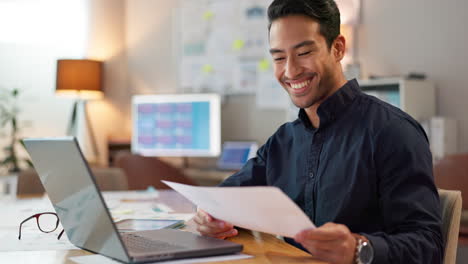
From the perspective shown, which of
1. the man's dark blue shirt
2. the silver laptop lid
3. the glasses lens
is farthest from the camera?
the glasses lens

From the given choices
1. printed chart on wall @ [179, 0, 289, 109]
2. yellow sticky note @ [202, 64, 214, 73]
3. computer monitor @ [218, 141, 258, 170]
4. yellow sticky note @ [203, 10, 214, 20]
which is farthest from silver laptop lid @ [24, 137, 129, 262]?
yellow sticky note @ [203, 10, 214, 20]

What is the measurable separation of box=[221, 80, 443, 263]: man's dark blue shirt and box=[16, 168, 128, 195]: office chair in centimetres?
142

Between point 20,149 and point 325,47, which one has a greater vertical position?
point 325,47

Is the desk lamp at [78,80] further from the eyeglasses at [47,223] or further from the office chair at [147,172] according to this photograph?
the eyeglasses at [47,223]

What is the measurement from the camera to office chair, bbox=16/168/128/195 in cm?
281

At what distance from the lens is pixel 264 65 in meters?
4.75

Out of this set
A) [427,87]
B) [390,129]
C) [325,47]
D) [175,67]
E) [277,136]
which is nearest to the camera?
[390,129]

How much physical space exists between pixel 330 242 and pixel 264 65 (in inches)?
148

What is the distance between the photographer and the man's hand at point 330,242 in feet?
Answer: 3.41

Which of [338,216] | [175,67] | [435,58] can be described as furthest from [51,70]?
[338,216]

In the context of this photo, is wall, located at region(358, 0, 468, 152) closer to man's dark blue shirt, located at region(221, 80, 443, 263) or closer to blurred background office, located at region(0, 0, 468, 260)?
blurred background office, located at region(0, 0, 468, 260)

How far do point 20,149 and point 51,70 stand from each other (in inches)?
30.8

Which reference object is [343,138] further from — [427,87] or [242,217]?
[427,87]

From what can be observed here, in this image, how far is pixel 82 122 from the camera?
569 cm
